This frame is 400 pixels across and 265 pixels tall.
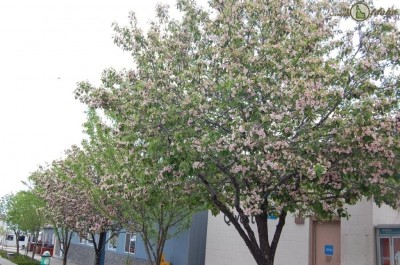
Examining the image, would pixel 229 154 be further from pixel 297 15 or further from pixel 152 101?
pixel 297 15

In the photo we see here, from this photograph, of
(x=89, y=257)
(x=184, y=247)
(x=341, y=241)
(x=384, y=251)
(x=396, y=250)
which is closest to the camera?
(x=396, y=250)

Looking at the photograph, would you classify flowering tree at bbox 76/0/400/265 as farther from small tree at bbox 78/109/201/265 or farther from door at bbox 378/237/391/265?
door at bbox 378/237/391/265

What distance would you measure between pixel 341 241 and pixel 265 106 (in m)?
6.09

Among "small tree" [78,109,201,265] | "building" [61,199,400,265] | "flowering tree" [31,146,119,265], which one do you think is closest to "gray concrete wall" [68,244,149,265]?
"building" [61,199,400,265]

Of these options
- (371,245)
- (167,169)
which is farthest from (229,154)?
(371,245)

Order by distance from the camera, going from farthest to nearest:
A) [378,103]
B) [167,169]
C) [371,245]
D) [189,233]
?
[189,233] < [371,245] < [167,169] < [378,103]

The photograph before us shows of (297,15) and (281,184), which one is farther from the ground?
(297,15)

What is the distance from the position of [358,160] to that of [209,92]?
8.83 feet

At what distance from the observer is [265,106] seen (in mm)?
7539

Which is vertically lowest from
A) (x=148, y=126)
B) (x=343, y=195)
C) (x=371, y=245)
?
(x=371, y=245)

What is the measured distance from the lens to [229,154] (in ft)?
25.4

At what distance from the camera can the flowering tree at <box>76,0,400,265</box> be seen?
7426mm

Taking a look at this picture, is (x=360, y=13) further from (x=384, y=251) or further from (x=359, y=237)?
(x=384, y=251)

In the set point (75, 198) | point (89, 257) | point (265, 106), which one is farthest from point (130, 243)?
point (265, 106)
